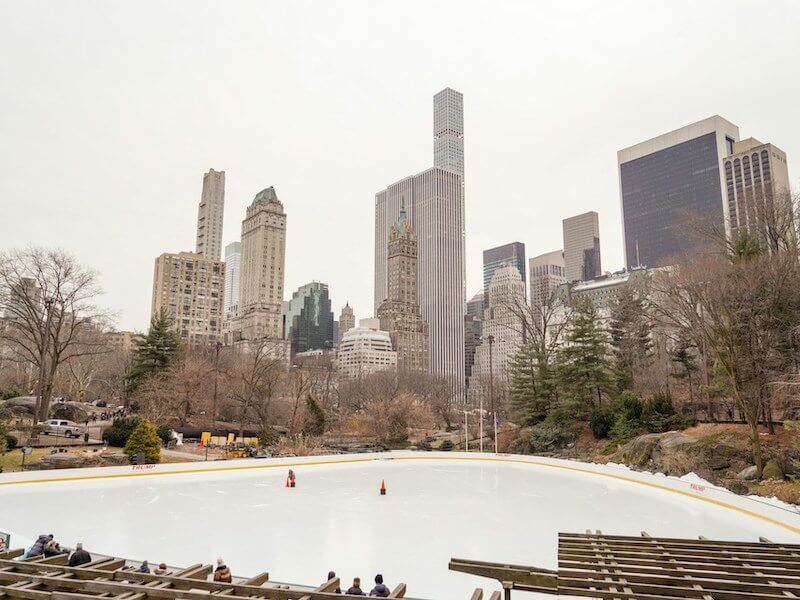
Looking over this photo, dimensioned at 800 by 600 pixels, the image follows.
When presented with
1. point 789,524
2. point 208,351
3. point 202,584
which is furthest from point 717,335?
point 208,351

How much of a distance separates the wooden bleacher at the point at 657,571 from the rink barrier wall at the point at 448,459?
9.12 metres

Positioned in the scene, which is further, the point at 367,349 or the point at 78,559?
the point at 367,349

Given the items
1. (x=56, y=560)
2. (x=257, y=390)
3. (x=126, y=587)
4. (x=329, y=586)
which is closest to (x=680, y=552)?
(x=329, y=586)

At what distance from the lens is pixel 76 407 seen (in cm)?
4109

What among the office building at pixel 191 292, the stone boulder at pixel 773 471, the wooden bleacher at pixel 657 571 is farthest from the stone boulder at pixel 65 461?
the office building at pixel 191 292

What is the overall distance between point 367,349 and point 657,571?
564ft

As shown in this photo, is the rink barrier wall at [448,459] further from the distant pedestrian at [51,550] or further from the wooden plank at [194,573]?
the wooden plank at [194,573]

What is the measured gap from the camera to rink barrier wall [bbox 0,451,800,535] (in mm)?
17516

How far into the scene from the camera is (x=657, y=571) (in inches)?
278

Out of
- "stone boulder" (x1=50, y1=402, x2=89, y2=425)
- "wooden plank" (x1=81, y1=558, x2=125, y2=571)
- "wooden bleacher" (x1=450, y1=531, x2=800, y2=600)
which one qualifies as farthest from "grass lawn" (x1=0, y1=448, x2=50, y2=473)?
"wooden bleacher" (x1=450, y1=531, x2=800, y2=600)

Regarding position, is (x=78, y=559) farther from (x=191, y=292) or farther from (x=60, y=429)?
(x=191, y=292)

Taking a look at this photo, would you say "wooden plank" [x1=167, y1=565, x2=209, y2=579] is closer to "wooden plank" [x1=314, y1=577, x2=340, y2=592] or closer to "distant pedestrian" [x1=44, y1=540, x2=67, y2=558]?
"wooden plank" [x1=314, y1=577, x2=340, y2=592]

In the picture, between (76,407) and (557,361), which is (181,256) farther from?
(557,361)

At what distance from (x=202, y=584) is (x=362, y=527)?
9.67m
